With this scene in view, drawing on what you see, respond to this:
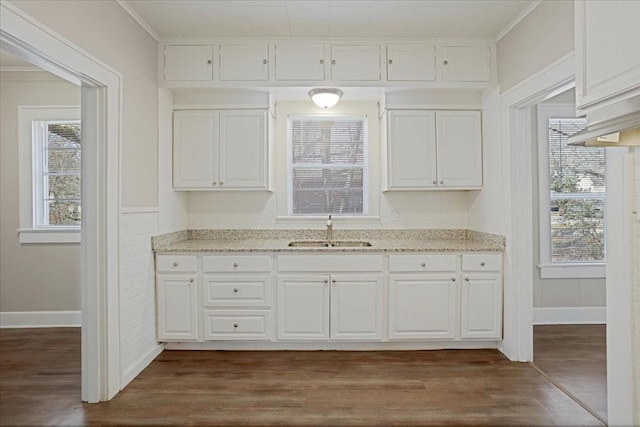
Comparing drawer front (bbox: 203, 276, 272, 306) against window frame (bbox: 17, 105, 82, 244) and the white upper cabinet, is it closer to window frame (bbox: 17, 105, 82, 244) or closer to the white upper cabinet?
window frame (bbox: 17, 105, 82, 244)

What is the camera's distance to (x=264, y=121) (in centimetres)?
370

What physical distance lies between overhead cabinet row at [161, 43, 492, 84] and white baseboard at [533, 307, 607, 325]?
8.31 feet

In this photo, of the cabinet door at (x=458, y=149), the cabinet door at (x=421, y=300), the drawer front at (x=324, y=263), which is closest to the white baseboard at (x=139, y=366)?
the drawer front at (x=324, y=263)

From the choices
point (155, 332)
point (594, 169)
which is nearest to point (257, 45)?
point (155, 332)

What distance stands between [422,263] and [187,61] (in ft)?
8.54

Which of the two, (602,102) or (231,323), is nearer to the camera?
(602,102)

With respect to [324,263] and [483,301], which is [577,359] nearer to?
[483,301]

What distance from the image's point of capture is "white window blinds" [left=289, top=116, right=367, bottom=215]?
4.17 metres

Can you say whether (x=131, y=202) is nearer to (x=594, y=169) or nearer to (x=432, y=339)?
(x=432, y=339)

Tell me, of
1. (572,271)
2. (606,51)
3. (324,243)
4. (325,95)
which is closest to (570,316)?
(572,271)

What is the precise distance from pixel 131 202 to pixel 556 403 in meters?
3.11

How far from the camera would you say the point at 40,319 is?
420cm

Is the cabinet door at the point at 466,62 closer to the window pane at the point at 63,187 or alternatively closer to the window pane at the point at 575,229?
the window pane at the point at 575,229

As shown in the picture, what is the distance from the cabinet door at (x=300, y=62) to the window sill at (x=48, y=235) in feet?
8.79
